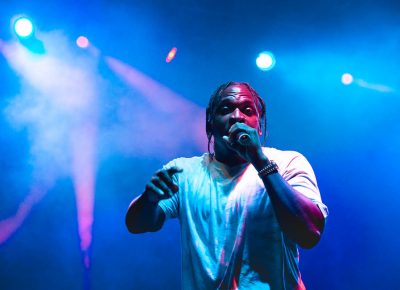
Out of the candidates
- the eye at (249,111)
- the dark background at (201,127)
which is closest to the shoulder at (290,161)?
the eye at (249,111)

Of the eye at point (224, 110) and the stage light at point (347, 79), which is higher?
the stage light at point (347, 79)

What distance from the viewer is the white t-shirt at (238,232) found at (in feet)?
4.62

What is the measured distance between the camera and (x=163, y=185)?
1.39 metres

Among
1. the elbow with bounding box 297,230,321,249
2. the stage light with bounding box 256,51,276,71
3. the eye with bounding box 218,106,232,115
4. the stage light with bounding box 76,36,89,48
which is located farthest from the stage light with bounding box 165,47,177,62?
the elbow with bounding box 297,230,321,249

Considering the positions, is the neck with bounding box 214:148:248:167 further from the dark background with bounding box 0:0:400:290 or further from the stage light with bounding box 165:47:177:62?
the stage light with bounding box 165:47:177:62

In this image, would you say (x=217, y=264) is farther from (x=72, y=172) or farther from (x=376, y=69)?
(x=376, y=69)

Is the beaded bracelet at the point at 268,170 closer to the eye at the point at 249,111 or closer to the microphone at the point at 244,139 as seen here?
the microphone at the point at 244,139

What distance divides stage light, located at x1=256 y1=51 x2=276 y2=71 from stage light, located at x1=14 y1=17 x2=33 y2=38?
10.2 ft

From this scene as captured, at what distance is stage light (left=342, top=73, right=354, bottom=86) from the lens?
4.98 metres

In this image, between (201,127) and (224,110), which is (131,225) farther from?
(201,127)

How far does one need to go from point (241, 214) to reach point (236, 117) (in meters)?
0.55

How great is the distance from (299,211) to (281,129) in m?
3.53

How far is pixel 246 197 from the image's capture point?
1.57 metres

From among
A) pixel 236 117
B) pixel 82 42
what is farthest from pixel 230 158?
pixel 82 42
